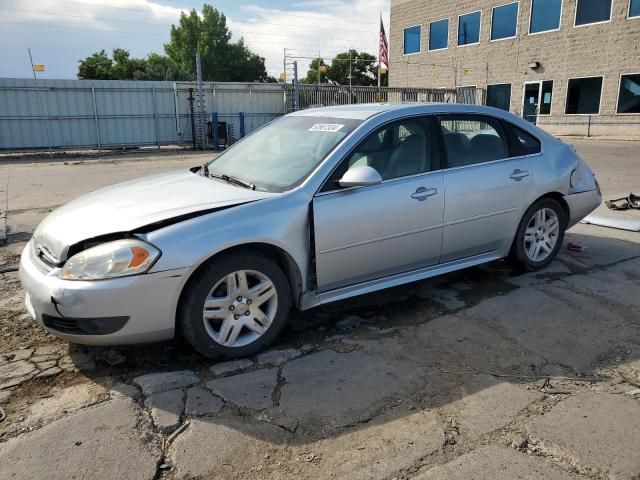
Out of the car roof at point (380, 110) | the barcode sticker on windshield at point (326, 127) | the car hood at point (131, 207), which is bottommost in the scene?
the car hood at point (131, 207)

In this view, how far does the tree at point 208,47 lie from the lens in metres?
68.8

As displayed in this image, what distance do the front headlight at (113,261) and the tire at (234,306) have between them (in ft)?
1.00

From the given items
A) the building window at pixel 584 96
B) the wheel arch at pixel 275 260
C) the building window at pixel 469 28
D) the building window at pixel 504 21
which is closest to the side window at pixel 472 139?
the wheel arch at pixel 275 260

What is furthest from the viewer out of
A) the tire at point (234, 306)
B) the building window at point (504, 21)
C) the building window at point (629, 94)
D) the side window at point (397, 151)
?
the building window at point (504, 21)

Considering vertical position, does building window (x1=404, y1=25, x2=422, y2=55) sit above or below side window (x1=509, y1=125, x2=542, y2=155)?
above

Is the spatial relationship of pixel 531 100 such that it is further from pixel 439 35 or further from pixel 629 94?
pixel 439 35

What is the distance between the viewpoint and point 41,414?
2732 millimetres

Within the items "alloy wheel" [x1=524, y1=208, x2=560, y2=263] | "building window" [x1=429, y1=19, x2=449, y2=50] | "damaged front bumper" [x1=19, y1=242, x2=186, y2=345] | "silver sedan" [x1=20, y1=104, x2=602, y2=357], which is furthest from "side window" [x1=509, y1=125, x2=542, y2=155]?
"building window" [x1=429, y1=19, x2=449, y2=50]

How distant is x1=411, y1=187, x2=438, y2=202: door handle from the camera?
3.86 m

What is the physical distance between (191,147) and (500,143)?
1770 centimetres

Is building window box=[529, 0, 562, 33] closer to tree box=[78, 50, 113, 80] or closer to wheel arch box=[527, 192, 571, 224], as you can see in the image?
wheel arch box=[527, 192, 571, 224]

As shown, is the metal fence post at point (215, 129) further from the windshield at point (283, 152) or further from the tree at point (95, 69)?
the tree at point (95, 69)

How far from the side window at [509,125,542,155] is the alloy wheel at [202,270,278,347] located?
2.72 metres

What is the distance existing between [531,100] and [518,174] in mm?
27004
